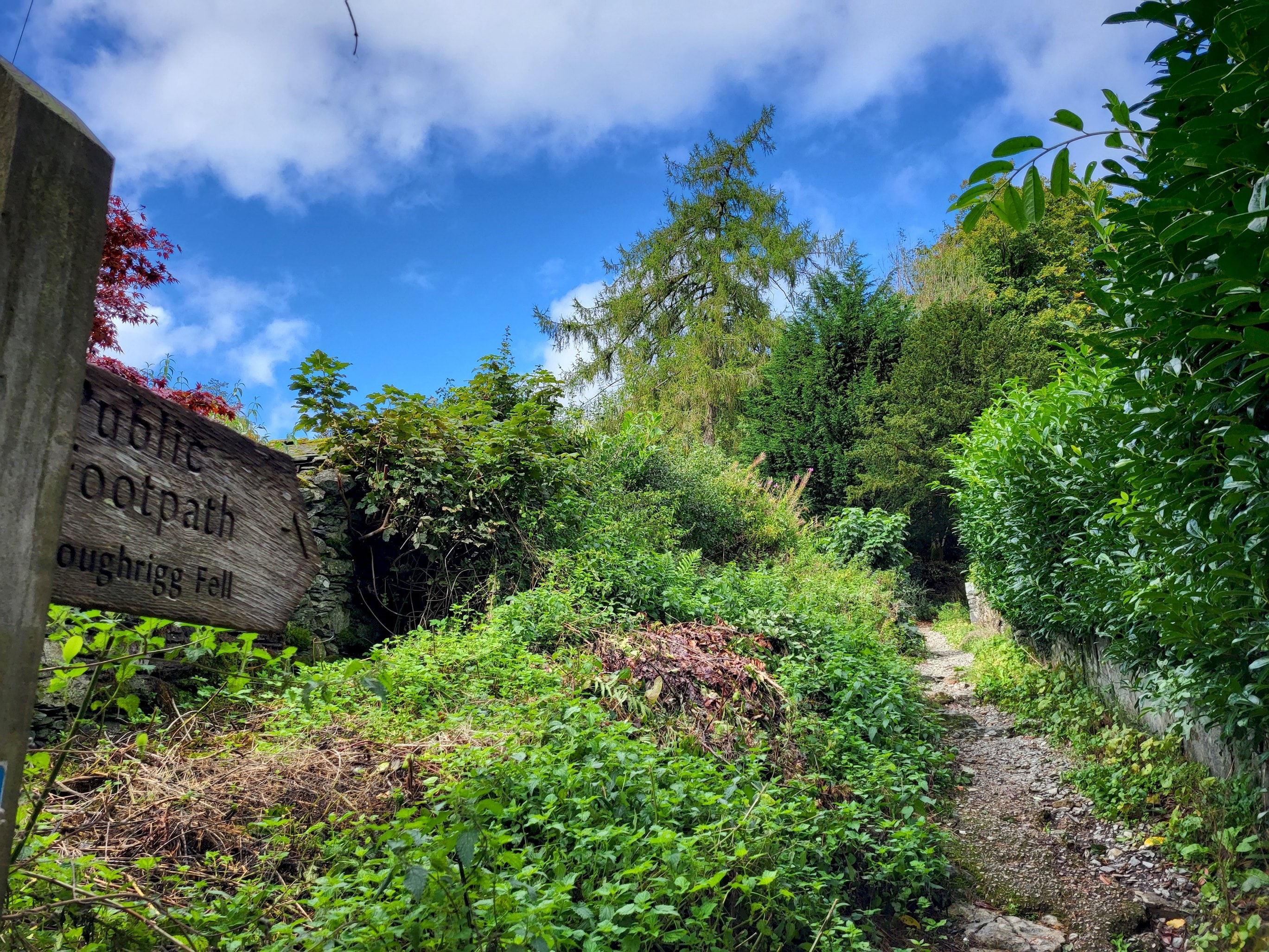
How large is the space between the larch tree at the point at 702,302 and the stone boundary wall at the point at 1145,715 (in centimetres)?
1265

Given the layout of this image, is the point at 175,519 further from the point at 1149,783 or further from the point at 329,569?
the point at 1149,783

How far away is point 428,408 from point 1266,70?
5822mm

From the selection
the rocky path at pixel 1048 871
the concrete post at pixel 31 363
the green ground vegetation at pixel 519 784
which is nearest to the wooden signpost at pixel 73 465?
the concrete post at pixel 31 363

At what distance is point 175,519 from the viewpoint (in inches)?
63.5

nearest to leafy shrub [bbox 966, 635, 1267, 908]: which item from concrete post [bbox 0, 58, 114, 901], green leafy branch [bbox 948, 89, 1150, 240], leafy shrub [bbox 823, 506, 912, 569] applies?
green leafy branch [bbox 948, 89, 1150, 240]

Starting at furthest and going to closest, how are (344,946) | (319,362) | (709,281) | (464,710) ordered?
1. (709,281)
2. (319,362)
3. (464,710)
4. (344,946)

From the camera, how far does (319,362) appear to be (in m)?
6.07

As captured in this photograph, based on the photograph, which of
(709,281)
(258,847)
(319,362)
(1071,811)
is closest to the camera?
(258,847)

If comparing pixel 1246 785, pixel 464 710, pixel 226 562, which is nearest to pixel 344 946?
pixel 226 562

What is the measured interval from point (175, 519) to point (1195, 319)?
330cm

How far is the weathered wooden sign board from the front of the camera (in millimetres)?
1447

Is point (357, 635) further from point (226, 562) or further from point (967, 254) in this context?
point (967, 254)

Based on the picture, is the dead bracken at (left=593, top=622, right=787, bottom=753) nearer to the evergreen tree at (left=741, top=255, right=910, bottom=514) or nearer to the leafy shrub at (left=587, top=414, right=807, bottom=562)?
the leafy shrub at (left=587, top=414, right=807, bottom=562)

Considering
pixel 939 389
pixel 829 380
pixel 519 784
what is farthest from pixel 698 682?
pixel 829 380
